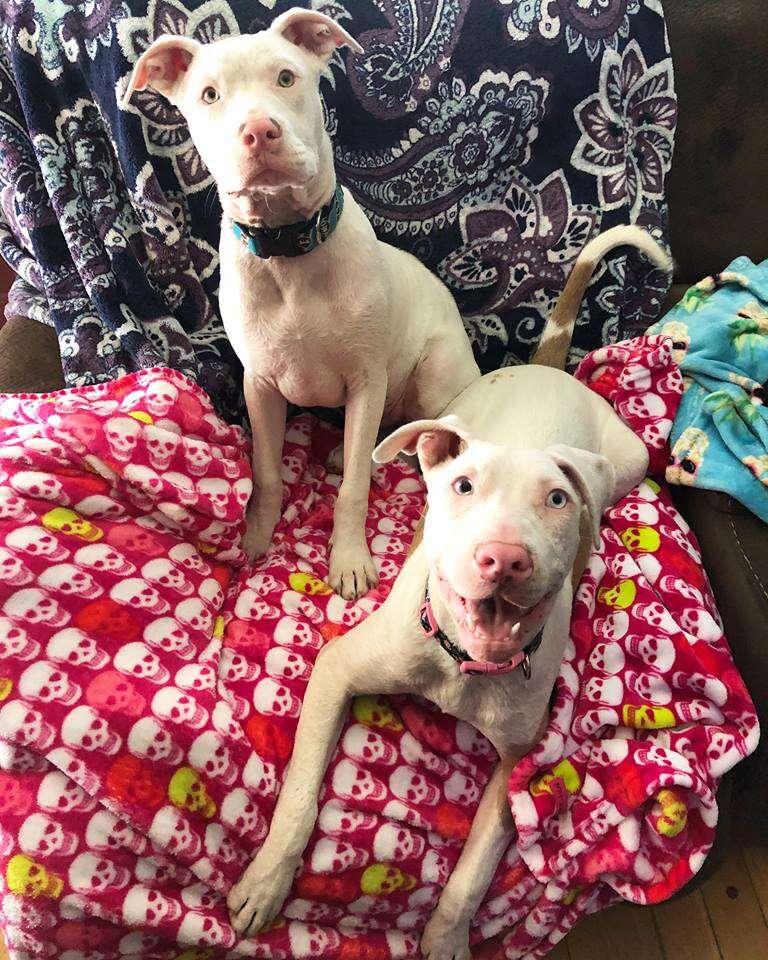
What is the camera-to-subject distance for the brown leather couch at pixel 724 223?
1.62 metres

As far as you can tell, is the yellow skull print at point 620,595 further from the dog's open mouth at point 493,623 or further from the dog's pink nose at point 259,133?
the dog's pink nose at point 259,133

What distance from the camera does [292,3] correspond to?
174cm

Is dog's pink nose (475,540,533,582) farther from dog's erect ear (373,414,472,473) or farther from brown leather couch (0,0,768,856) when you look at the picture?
brown leather couch (0,0,768,856)

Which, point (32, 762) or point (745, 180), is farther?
point (745, 180)

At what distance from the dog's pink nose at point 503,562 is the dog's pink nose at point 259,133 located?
2.51 ft

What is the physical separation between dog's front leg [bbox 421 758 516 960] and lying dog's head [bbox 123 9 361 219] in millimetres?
1257

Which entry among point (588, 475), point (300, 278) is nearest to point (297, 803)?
point (588, 475)

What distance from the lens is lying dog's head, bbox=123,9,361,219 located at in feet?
4.09

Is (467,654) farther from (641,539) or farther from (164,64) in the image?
(164,64)

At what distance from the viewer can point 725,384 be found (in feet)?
6.14

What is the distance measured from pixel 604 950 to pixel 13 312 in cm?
222

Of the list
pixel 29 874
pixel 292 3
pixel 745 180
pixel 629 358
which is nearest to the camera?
pixel 29 874

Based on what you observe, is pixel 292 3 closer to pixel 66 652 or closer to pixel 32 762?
pixel 66 652

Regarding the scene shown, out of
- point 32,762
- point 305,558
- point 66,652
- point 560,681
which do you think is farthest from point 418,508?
point 32,762
